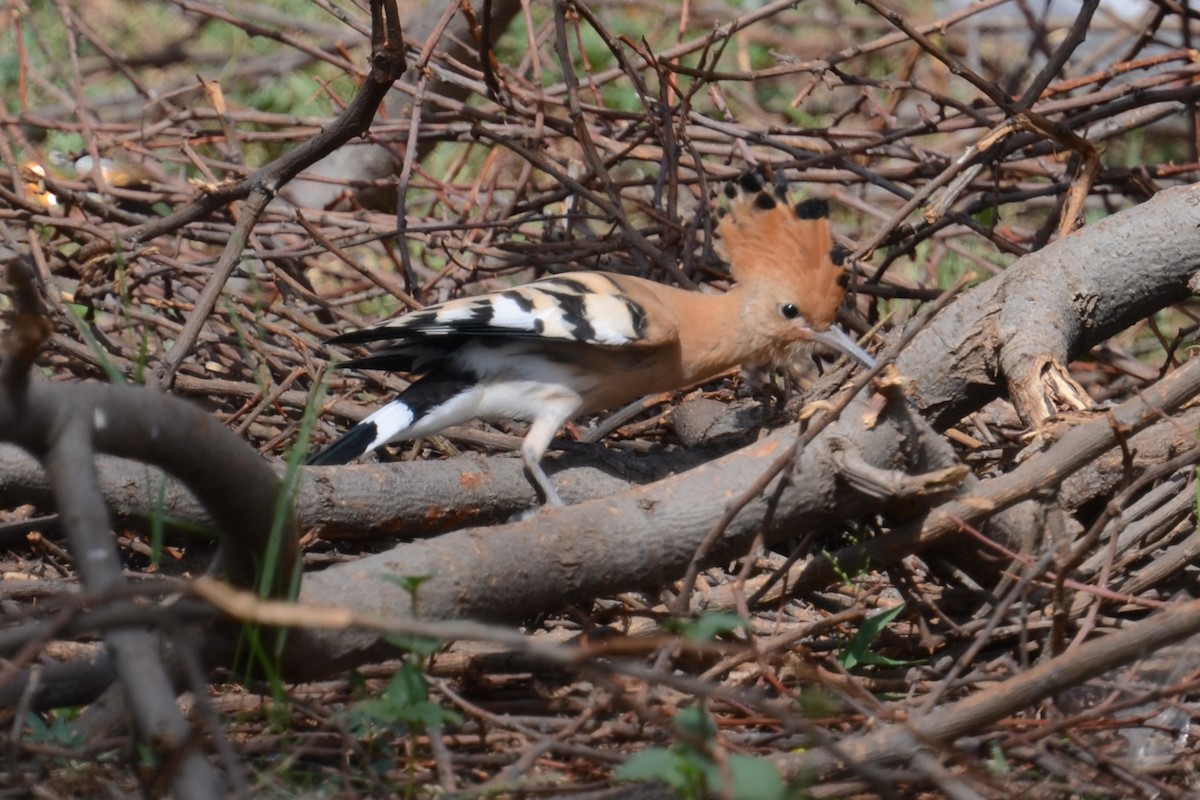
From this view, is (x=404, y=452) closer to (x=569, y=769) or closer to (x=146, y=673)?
(x=569, y=769)

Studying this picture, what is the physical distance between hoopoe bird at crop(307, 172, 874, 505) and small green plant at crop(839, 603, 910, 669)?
854mm

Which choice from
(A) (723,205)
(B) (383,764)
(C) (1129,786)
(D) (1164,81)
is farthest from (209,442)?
(D) (1164,81)

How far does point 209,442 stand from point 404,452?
1.96m

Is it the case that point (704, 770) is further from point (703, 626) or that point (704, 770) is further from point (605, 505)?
point (605, 505)

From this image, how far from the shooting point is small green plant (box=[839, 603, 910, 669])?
2473 mm

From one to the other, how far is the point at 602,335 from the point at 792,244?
58cm

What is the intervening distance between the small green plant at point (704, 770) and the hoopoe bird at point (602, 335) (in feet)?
5.46

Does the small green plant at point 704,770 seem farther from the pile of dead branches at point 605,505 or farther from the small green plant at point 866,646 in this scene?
the small green plant at point 866,646

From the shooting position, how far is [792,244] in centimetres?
349

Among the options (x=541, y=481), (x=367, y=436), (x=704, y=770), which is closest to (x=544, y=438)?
(x=541, y=481)

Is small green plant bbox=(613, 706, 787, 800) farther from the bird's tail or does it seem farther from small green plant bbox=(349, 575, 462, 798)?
the bird's tail

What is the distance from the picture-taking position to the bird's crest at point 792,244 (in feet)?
11.3

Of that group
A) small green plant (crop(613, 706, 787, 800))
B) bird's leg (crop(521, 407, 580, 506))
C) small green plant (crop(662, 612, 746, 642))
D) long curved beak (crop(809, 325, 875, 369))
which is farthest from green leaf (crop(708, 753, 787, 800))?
long curved beak (crop(809, 325, 875, 369))

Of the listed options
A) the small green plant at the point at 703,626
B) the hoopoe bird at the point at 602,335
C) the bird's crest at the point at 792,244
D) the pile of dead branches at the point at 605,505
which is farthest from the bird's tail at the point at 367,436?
the small green plant at the point at 703,626
